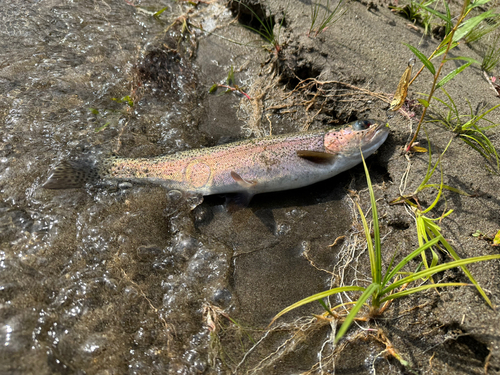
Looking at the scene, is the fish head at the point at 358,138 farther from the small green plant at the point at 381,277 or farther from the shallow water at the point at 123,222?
the small green plant at the point at 381,277

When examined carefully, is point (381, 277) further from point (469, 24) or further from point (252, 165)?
point (469, 24)

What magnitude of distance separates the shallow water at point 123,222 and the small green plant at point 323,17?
34.8 inches

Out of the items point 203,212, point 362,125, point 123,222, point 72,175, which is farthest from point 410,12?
point 72,175

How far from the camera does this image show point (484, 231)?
2.74m

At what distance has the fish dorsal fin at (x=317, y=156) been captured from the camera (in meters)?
3.34

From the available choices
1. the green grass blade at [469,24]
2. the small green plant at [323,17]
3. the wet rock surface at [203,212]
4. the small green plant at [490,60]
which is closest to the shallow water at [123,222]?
the wet rock surface at [203,212]

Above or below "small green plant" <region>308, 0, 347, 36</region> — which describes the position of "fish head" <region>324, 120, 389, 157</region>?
below

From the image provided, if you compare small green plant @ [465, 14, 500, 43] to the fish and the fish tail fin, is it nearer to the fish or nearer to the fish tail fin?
the fish

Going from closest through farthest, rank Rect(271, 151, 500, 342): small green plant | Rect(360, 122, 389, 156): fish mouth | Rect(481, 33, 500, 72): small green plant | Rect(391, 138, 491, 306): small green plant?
Rect(271, 151, 500, 342): small green plant → Rect(391, 138, 491, 306): small green plant → Rect(360, 122, 389, 156): fish mouth → Rect(481, 33, 500, 72): small green plant

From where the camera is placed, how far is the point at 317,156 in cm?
336

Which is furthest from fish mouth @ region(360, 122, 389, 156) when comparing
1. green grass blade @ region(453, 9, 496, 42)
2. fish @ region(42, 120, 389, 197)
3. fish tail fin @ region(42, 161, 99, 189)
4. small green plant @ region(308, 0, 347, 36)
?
fish tail fin @ region(42, 161, 99, 189)

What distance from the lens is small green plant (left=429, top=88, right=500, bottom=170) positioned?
3130 millimetres

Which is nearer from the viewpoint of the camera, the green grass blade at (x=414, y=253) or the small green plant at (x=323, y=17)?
the green grass blade at (x=414, y=253)

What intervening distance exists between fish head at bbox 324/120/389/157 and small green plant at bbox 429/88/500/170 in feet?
1.79
